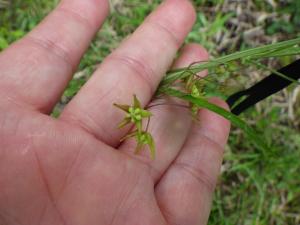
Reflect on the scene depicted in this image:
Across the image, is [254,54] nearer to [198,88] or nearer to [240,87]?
[198,88]

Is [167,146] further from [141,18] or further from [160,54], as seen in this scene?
[141,18]

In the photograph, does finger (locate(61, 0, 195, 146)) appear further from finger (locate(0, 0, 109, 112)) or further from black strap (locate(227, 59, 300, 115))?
black strap (locate(227, 59, 300, 115))

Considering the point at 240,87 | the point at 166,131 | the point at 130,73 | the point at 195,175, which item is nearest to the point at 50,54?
the point at 130,73

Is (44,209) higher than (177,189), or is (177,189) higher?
(44,209)

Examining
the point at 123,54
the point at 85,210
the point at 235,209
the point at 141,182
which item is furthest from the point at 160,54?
the point at 235,209

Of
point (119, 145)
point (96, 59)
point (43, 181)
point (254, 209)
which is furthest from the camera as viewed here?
point (96, 59)

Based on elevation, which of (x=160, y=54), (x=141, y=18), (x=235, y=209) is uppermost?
(x=160, y=54)
